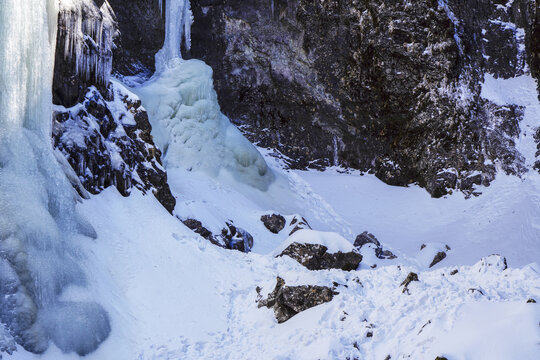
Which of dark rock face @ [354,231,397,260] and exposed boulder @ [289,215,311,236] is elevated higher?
exposed boulder @ [289,215,311,236]

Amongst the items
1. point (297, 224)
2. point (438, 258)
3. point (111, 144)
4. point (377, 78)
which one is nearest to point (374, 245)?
point (438, 258)

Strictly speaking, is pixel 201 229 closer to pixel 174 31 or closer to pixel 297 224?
pixel 297 224

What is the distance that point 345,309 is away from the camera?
895cm

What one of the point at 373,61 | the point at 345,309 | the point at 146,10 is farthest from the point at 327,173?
the point at 345,309

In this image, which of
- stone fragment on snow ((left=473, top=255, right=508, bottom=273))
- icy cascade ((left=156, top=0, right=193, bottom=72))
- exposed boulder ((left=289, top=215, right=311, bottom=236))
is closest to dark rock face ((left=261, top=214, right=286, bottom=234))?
exposed boulder ((left=289, top=215, right=311, bottom=236))

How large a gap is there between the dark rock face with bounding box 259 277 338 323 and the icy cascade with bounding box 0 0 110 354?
302 centimetres

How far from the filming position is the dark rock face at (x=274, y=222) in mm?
20516

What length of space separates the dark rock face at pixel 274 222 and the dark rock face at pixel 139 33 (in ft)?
35.0

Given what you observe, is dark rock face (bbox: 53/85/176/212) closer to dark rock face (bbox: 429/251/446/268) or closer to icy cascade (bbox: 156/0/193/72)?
dark rock face (bbox: 429/251/446/268)

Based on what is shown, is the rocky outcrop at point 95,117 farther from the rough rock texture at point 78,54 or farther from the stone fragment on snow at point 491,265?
the stone fragment on snow at point 491,265

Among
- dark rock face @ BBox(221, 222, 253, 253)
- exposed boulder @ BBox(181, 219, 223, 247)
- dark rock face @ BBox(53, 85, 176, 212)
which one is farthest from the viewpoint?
dark rock face @ BBox(221, 222, 253, 253)

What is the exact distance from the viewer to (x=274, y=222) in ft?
67.9

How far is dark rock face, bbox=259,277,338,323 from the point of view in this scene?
371 inches

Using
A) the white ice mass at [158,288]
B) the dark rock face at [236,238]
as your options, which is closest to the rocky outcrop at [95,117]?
the white ice mass at [158,288]
